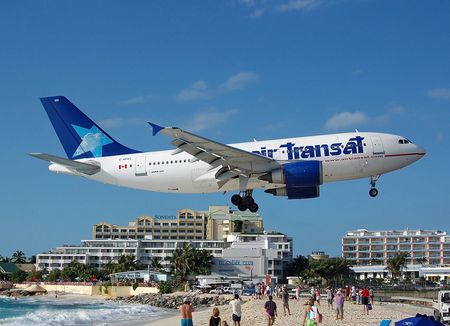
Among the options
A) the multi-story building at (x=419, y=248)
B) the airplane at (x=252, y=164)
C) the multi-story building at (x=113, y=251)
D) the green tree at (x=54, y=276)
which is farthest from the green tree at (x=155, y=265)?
the airplane at (x=252, y=164)

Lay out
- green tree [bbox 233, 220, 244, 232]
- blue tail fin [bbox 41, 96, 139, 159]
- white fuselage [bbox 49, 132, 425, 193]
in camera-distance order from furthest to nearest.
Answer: green tree [bbox 233, 220, 244, 232] < blue tail fin [bbox 41, 96, 139, 159] < white fuselage [bbox 49, 132, 425, 193]

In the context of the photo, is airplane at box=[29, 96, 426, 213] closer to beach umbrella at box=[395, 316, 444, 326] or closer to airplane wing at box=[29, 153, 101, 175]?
airplane wing at box=[29, 153, 101, 175]

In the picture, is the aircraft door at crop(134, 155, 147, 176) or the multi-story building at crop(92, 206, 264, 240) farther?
the multi-story building at crop(92, 206, 264, 240)

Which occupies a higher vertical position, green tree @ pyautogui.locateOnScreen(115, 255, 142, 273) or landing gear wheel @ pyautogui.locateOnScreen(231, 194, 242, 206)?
landing gear wheel @ pyautogui.locateOnScreen(231, 194, 242, 206)

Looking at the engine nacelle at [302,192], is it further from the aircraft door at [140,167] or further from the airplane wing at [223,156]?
the aircraft door at [140,167]

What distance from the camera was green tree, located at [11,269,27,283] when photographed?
172150 mm

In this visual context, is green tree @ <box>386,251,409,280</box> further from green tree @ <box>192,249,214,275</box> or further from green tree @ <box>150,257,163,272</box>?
green tree @ <box>150,257,163,272</box>

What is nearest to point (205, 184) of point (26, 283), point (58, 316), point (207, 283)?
point (58, 316)

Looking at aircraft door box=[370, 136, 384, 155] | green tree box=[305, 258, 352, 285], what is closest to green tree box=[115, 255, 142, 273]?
green tree box=[305, 258, 352, 285]

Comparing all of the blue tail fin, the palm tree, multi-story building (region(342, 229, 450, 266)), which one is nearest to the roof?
the palm tree

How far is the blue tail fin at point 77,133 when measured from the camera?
5041 centimetres

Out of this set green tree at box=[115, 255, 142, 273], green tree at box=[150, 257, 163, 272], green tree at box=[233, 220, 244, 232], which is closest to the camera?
green tree at box=[115, 255, 142, 273]

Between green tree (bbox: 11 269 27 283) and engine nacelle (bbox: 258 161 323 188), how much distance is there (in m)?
142

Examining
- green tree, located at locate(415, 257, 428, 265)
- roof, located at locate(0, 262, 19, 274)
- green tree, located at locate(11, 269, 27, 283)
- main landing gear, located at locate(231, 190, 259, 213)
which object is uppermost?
main landing gear, located at locate(231, 190, 259, 213)
